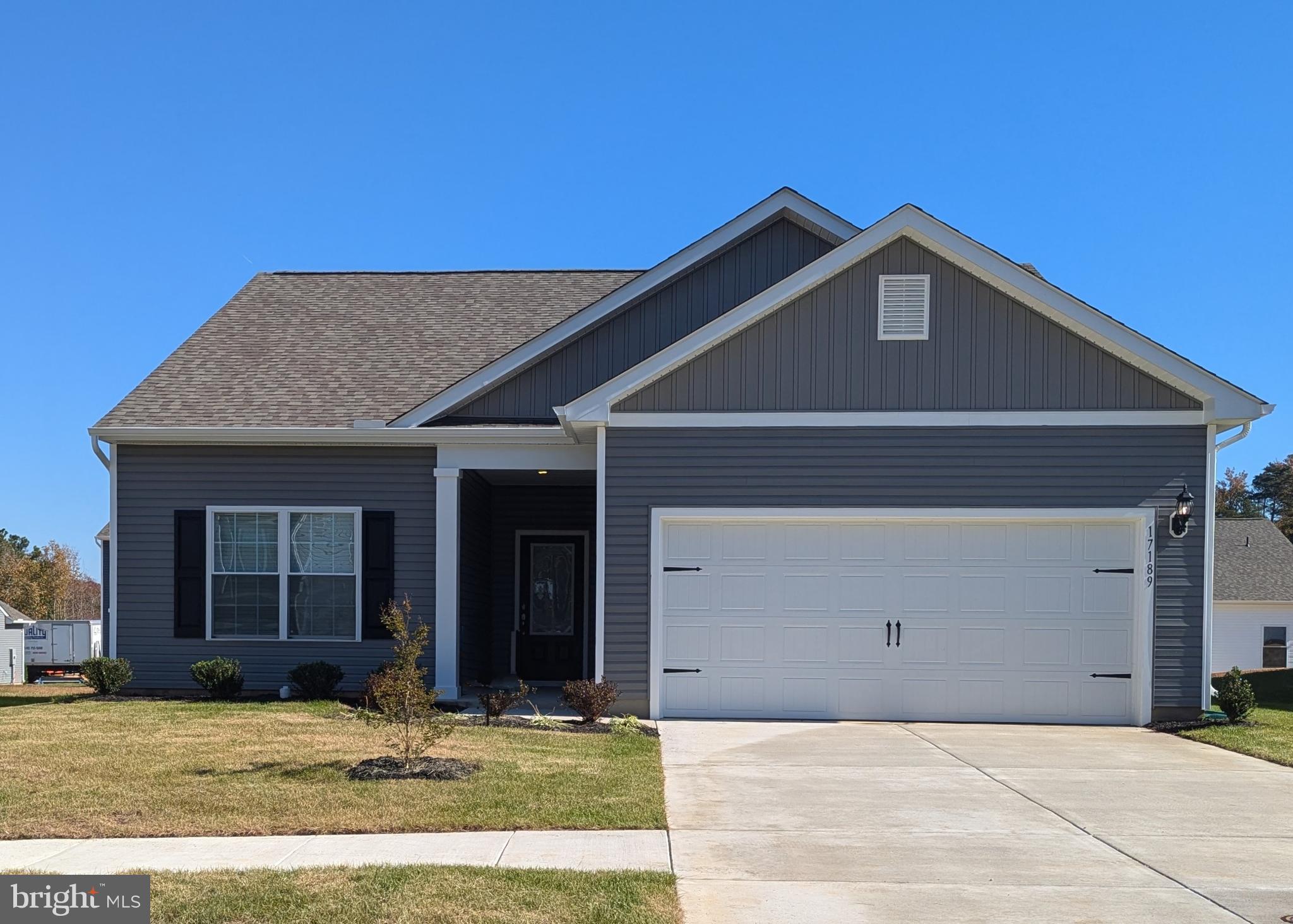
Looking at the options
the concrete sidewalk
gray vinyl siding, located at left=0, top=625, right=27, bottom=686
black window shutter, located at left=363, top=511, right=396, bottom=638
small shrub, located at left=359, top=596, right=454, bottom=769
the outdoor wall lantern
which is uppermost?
the outdoor wall lantern

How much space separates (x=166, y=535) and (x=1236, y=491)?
205 ft

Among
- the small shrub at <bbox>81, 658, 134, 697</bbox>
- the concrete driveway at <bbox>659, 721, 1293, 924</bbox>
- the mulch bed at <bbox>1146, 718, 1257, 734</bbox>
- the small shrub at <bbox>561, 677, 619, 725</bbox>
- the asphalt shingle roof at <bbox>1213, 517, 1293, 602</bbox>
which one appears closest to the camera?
the concrete driveway at <bbox>659, 721, 1293, 924</bbox>

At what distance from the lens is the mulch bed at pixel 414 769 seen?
808 centimetres

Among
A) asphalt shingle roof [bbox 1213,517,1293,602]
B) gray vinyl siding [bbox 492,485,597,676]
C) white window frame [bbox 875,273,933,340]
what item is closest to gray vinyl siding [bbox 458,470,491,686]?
gray vinyl siding [bbox 492,485,597,676]

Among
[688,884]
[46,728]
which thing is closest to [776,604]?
[688,884]

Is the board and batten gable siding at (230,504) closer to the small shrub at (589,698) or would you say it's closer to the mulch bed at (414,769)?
the small shrub at (589,698)

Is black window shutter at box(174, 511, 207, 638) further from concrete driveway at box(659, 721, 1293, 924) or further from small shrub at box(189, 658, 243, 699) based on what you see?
concrete driveway at box(659, 721, 1293, 924)

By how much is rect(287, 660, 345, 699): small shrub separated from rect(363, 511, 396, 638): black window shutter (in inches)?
26.8

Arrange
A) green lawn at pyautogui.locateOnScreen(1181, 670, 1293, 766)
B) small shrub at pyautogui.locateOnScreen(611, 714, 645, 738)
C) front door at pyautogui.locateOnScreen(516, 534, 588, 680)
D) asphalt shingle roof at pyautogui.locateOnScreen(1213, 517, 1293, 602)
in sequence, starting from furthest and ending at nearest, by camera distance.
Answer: asphalt shingle roof at pyautogui.locateOnScreen(1213, 517, 1293, 602), front door at pyautogui.locateOnScreen(516, 534, 588, 680), small shrub at pyautogui.locateOnScreen(611, 714, 645, 738), green lawn at pyautogui.locateOnScreen(1181, 670, 1293, 766)

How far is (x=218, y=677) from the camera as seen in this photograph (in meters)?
12.7

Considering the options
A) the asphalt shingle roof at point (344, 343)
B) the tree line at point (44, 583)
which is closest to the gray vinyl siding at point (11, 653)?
the tree line at point (44, 583)

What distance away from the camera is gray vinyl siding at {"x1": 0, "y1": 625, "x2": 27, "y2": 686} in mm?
38281

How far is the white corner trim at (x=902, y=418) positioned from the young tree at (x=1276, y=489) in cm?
5293

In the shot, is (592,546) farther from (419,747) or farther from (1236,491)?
(1236,491)
